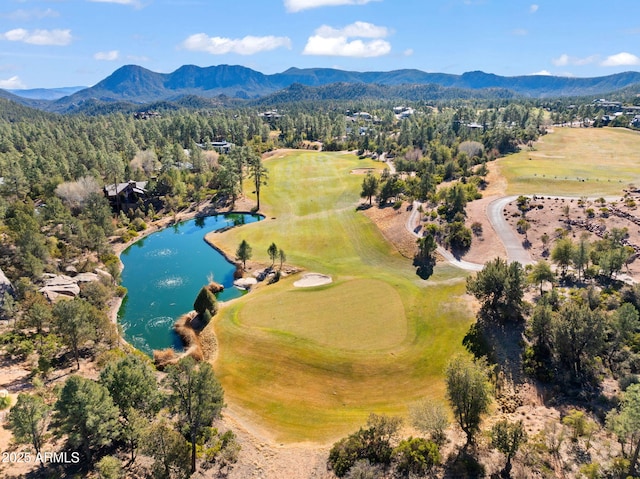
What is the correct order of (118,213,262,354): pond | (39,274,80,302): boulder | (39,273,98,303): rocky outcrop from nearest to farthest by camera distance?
(118,213,262,354): pond
(39,274,80,302): boulder
(39,273,98,303): rocky outcrop

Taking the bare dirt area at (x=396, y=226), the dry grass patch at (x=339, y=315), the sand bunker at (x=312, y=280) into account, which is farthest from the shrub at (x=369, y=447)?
the bare dirt area at (x=396, y=226)

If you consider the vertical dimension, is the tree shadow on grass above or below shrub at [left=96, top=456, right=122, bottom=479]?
below

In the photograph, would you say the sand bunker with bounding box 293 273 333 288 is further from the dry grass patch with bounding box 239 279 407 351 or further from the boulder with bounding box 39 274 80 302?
the boulder with bounding box 39 274 80 302

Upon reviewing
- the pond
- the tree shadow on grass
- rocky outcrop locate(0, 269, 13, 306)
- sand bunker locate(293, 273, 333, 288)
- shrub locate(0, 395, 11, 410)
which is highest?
rocky outcrop locate(0, 269, 13, 306)

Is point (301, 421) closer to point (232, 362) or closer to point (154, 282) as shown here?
point (232, 362)

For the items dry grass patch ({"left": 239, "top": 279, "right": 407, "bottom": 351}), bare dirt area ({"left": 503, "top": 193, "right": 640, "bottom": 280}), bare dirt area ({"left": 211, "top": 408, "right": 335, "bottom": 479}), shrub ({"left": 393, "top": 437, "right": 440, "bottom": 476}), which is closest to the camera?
shrub ({"left": 393, "top": 437, "right": 440, "bottom": 476})

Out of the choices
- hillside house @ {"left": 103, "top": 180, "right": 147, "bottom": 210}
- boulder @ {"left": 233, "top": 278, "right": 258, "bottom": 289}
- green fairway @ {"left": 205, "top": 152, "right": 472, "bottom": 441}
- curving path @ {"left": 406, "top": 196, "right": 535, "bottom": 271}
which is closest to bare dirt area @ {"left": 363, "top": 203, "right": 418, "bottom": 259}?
curving path @ {"left": 406, "top": 196, "right": 535, "bottom": 271}

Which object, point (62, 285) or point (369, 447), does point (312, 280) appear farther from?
point (62, 285)
